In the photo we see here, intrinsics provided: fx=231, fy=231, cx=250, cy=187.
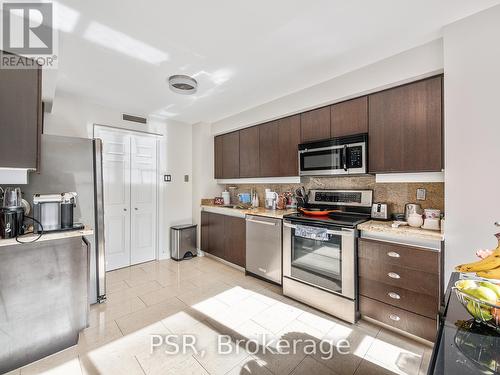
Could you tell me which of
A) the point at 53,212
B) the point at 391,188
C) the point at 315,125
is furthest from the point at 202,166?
the point at 391,188

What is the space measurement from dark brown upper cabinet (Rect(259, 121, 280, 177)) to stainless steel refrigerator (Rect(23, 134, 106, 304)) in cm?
207

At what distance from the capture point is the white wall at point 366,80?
77.2 inches

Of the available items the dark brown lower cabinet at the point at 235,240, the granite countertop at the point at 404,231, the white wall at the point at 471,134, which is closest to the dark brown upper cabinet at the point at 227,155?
the dark brown lower cabinet at the point at 235,240

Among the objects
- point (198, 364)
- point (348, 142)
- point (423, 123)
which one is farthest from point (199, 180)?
point (423, 123)

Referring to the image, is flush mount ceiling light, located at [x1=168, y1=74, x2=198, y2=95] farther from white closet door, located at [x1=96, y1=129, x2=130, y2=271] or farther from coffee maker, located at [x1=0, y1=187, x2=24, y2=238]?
coffee maker, located at [x1=0, y1=187, x2=24, y2=238]

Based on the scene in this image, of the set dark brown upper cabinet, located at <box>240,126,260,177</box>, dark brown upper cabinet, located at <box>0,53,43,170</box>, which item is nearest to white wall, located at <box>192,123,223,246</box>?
dark brown upper cabinet, located at <box>240,126,260,177</box>

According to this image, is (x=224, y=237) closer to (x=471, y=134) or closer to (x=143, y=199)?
(x=143, y=199)

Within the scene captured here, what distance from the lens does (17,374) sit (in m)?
1.59

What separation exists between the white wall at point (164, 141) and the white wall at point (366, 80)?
1.72 metres

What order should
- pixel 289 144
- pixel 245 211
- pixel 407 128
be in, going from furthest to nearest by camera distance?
pixel 245 211 < pixel 289 144 < pixel 407 128

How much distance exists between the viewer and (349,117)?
2.50m

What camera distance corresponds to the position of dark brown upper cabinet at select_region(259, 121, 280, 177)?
129 inches

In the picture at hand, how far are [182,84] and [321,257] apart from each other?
8.08 feet

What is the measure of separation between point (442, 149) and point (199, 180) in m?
3.48
